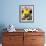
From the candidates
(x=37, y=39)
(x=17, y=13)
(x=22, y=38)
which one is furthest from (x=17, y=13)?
(x=37, y=39)

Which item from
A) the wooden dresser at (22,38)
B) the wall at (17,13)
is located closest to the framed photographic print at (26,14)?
the wall at (17,13)

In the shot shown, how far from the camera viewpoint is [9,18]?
14.5 feet

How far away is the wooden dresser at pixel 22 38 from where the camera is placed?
3.93m

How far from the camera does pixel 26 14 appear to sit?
441 cm

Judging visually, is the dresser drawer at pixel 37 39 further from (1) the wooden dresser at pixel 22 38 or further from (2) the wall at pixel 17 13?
(2) the wall at pixel 17 13

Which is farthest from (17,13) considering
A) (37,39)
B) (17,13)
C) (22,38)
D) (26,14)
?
(37,39)

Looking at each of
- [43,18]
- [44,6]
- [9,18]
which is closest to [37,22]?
[43,18]

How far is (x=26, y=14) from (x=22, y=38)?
87cm

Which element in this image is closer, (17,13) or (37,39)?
(37,39)

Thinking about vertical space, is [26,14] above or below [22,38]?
above

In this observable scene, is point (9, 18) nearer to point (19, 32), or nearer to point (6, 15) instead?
point (6, 15)

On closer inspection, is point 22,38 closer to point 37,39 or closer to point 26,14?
point 37,39

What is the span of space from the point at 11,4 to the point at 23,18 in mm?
594

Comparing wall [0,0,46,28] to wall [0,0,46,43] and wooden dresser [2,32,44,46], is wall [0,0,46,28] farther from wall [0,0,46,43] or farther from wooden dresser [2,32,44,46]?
wooden dresser [2,32,44,46]
